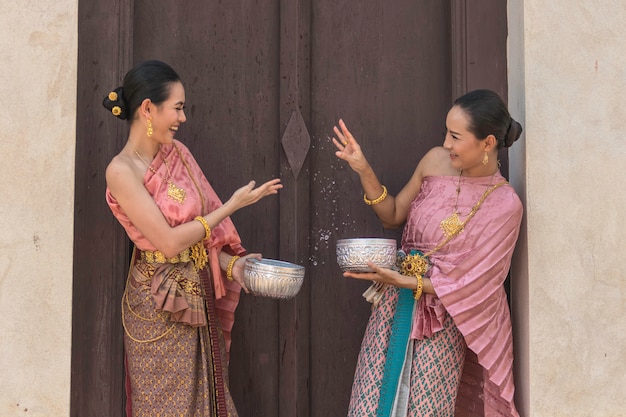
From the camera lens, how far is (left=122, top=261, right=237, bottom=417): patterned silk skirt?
10.8ft

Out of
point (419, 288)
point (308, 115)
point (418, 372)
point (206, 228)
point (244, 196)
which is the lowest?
point (418, 372)

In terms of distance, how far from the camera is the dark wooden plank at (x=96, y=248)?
365 cm

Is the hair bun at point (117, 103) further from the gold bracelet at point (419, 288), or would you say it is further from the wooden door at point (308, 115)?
the gold bracelet at point (419, 288)

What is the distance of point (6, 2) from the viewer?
346 centimetres

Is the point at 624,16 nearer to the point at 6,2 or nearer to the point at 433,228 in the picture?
the point at 433,228

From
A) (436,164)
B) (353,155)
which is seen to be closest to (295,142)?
(353,155)

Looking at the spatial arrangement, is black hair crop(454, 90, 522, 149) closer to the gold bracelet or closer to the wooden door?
the wooden door

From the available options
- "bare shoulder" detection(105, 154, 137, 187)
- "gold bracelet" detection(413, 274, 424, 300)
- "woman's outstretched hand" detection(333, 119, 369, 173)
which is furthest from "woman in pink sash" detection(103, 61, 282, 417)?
"gold bracelet" detection(413, 274, 424, 300)

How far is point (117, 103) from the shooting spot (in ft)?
10.9

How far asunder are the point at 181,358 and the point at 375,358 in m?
0.70

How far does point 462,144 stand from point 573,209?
55cm

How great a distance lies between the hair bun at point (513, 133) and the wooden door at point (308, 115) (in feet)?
1.33

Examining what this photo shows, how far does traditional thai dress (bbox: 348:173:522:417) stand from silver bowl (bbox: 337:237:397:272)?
7.3 inches

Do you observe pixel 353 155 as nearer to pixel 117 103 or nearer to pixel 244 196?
pixel 244 196
